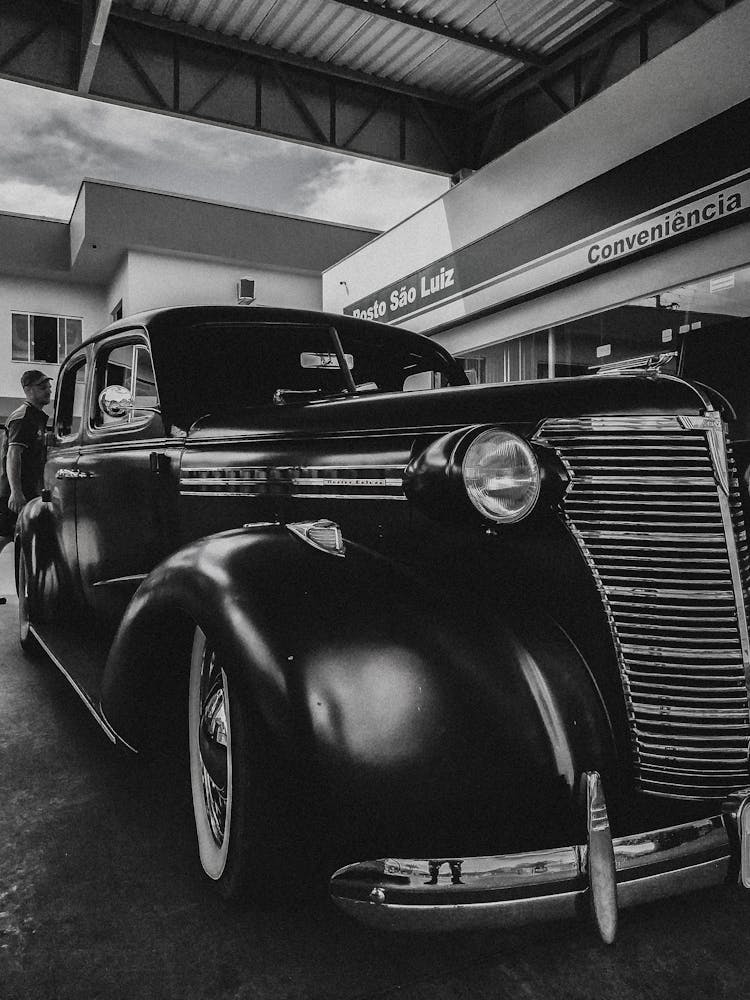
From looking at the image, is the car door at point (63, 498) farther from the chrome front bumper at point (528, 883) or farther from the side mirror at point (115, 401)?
the chrome front bumper at point (528, 883)

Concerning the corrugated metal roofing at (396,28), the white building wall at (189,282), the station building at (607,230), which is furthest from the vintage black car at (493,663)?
the white building wall at (189,282)

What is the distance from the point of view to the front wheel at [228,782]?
57.7 inches

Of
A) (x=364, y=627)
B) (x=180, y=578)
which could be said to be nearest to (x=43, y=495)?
(x=180, y=578)

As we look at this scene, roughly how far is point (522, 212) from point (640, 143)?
139 centimetres

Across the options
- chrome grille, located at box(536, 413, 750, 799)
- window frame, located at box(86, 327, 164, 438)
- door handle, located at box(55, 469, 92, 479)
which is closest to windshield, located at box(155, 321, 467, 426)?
window frame, located at box(86, 327, 164, 438)

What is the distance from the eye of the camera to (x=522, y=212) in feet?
21.0

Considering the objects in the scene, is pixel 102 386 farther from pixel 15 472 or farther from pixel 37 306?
pixel 37 306

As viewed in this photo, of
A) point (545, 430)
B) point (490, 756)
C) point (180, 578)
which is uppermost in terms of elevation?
point (545, 430)

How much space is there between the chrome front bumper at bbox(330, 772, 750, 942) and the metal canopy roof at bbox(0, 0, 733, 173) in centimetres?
739

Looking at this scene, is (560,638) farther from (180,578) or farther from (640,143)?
(640,143)

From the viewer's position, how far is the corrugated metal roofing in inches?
281

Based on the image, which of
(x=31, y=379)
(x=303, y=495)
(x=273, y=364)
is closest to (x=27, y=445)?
(x=31, y=379)

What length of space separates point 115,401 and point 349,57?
7.41 m

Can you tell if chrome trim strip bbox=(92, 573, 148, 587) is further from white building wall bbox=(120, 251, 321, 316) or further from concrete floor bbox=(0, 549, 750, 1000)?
white building wall bbox=(120, 251, 321, 316)
